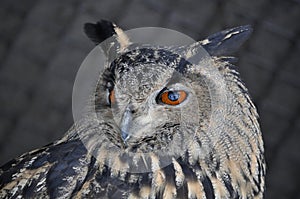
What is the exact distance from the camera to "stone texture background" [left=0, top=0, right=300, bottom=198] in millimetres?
2525

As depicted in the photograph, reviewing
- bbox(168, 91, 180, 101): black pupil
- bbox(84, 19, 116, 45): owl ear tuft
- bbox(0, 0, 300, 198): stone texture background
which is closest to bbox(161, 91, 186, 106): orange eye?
bbox(168, 91, 180, 101): black pupil

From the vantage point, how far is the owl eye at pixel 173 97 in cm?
129

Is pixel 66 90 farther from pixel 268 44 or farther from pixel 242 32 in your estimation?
pixel 242 32

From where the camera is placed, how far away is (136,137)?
129 centimetres

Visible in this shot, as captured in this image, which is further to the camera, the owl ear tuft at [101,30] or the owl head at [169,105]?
the owl ear tuft at [101,30]

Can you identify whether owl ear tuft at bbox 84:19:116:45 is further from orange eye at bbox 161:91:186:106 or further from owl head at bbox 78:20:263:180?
orange eye at bbox 161:91:186:106

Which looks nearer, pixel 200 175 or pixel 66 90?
pixel 200 175

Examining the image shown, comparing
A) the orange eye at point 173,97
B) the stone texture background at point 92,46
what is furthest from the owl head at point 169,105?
the stone texture background at point 92,46

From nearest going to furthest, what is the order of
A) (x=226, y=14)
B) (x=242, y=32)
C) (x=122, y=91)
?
1. (x=122, y=91)
2. (x=242, y=32)
3. (x=226, y=14)

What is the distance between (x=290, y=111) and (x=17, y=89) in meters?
1.18

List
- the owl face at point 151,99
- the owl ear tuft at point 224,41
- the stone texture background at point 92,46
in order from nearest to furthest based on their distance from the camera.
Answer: the owl face at point 151,99 < the owl ear tuft at point 224,41 < the stone texture background at point 92,46

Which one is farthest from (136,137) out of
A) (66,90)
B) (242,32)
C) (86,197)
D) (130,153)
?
(66,90)

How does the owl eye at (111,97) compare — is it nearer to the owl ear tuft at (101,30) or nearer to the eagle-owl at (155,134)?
the eagle-owl at (155,134)

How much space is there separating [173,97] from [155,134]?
92mm
